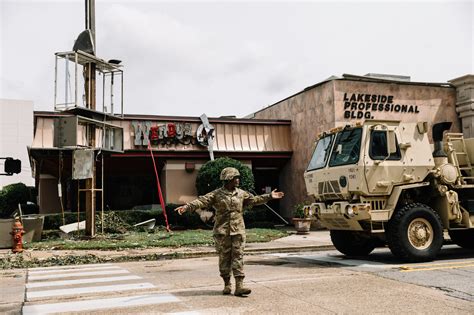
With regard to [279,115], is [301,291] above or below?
below

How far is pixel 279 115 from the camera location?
25125 millimetres

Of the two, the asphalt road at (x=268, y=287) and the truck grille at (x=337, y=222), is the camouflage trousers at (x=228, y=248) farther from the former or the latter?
the truck grille at (x=337, y=222)

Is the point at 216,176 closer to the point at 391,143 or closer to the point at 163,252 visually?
the point at 163,252

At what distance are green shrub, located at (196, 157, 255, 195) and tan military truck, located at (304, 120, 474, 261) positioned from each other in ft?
27.7

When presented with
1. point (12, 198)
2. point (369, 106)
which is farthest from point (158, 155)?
point (12, 198)

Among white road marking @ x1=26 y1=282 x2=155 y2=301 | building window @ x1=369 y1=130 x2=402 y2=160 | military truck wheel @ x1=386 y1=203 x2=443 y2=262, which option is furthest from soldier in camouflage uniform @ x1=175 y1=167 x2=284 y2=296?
military truck wheel @ x1=386 y1=203 x2=443 y2=262

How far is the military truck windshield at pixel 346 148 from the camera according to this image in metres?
10.3

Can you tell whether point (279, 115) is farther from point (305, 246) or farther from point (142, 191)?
point (305, 246)

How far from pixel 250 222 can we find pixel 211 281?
42.2 ft

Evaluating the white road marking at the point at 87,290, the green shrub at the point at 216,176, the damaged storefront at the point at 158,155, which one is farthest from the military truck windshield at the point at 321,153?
the damaged storefront at the point at 158,155

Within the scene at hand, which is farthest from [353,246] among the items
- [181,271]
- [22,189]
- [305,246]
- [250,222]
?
[22,189]

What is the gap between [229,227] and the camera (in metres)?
6.99

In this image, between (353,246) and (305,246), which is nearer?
(353,246)

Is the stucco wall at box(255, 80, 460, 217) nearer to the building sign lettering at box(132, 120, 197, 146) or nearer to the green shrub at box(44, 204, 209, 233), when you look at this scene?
the building sign lettering at box(132, 120, 197, 146)
